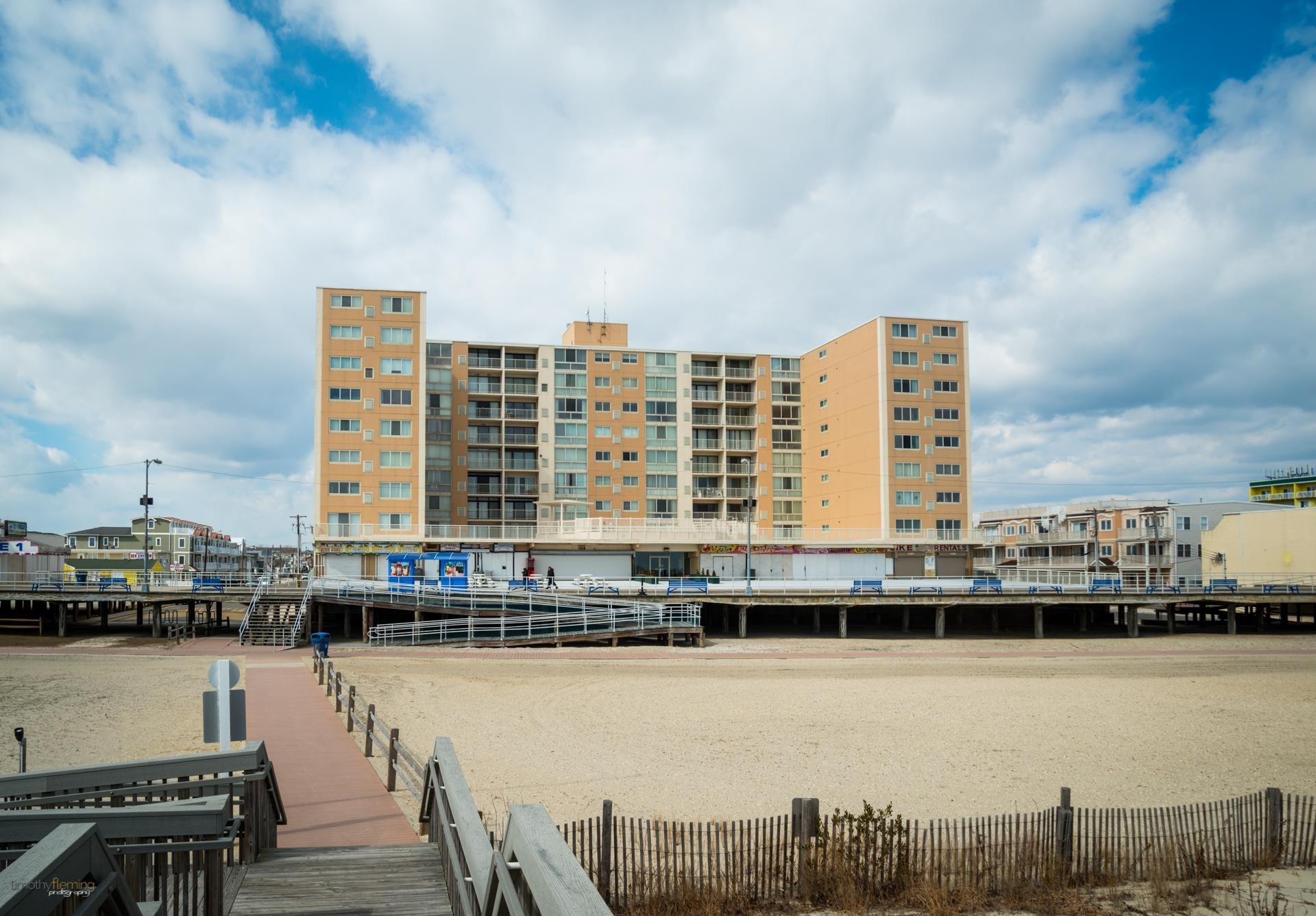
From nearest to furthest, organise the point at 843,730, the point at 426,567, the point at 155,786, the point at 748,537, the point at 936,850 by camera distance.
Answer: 1. the point at 155,786
2. the point at 936,850
3. the point at 843,730
4. the point at 748,537
5. the point at 426,567

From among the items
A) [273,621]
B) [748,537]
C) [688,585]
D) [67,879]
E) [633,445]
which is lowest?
[273,621]

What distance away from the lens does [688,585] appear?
166ft

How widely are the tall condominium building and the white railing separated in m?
16.9

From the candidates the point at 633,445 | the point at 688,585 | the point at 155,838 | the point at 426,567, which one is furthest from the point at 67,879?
the point at 633,445

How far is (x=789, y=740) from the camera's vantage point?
816 inches

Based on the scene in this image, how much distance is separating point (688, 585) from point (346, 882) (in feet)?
144

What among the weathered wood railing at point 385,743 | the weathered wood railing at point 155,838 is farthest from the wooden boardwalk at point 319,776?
the weathered wood railing at point 155,838

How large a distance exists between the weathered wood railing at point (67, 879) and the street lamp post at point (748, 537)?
4492 centimetres

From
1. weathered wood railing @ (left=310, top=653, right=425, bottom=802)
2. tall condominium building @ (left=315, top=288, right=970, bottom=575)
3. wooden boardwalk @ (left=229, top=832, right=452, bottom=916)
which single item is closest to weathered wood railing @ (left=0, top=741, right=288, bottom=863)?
wooden boardwalk @ (left=229, top=832, right=452, bottom=916)

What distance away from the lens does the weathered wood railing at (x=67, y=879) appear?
2.84m

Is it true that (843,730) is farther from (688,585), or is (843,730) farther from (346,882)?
(688,585)

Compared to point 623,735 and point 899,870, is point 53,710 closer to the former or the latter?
→ point 623,735

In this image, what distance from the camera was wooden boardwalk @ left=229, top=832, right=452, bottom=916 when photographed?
638cm

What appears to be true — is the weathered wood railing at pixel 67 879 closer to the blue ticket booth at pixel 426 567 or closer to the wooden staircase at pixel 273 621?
the wooden staircase at pixel 273 621
